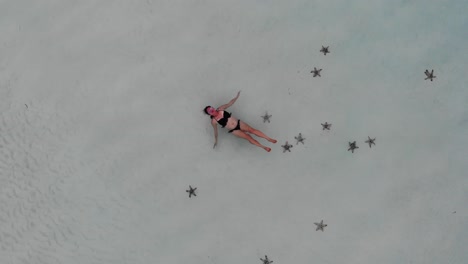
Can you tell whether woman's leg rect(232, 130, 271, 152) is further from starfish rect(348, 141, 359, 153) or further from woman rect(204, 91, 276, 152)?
starfish rect(348, 141, 359, 153)

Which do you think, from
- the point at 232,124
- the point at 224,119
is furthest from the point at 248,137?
the point at 224,119

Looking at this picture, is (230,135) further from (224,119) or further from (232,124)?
(224,119)

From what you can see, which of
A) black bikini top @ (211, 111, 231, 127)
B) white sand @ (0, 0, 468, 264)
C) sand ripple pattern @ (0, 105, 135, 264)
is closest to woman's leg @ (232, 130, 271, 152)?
black bikini top @ (211, 111, 231, 127)

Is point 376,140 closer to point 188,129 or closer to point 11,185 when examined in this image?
point 188,129

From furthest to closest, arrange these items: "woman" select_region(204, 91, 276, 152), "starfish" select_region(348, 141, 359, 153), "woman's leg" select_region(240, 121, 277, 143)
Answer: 1. "starfish" select_region(348, 141, 359, 153)
2. "woman's leg" select_region(240, 121, 277, 143)
3. "woman" select_region(204, 91, 276, 152)

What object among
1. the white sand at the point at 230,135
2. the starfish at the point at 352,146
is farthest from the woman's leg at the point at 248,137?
the starfish at the point at 352,146
